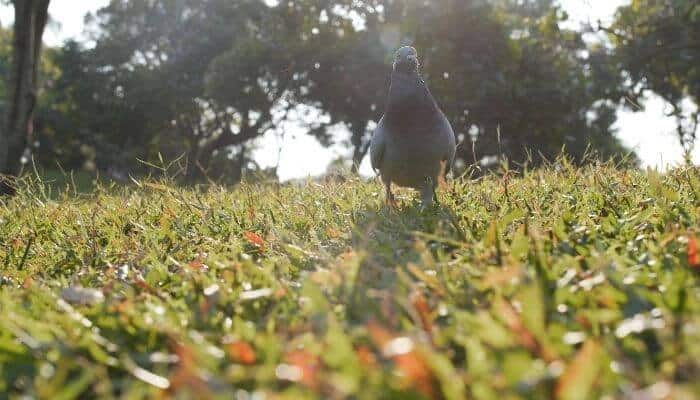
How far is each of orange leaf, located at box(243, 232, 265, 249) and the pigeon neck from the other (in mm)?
1954

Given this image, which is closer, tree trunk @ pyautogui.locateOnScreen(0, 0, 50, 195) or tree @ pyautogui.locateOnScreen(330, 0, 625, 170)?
tree trunk @ pyautogui.locateOnScreen(0, 0, 50, 195)

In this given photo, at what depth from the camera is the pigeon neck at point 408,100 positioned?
16.9 ft

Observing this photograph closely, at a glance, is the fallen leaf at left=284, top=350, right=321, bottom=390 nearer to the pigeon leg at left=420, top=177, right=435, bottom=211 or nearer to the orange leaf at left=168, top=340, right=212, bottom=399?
the orange leaf at left=168, top=340, right=212, bottom=399

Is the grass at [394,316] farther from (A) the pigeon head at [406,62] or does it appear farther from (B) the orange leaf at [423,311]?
(A) the pigeon head at [406,62]

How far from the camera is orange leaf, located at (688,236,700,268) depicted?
81.0 inches

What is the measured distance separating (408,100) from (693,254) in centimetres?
329

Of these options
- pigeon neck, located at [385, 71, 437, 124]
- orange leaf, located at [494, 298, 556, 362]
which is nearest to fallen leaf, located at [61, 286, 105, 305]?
orange leaf, located at [494, 298, 556, 362]

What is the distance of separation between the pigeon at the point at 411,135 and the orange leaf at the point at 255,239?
1597mm

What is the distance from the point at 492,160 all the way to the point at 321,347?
70.8 ft

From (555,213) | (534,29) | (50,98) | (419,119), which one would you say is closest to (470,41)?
(534,29)

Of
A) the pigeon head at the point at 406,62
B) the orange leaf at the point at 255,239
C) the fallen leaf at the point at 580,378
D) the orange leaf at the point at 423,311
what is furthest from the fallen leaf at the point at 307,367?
the pigeon head at the point at 406,62

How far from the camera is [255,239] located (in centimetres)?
359

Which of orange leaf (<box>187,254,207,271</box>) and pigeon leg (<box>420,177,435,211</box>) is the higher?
pigeon leg (<box>420,177,435,211</box>)

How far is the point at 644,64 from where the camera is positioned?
1766 centimetres
